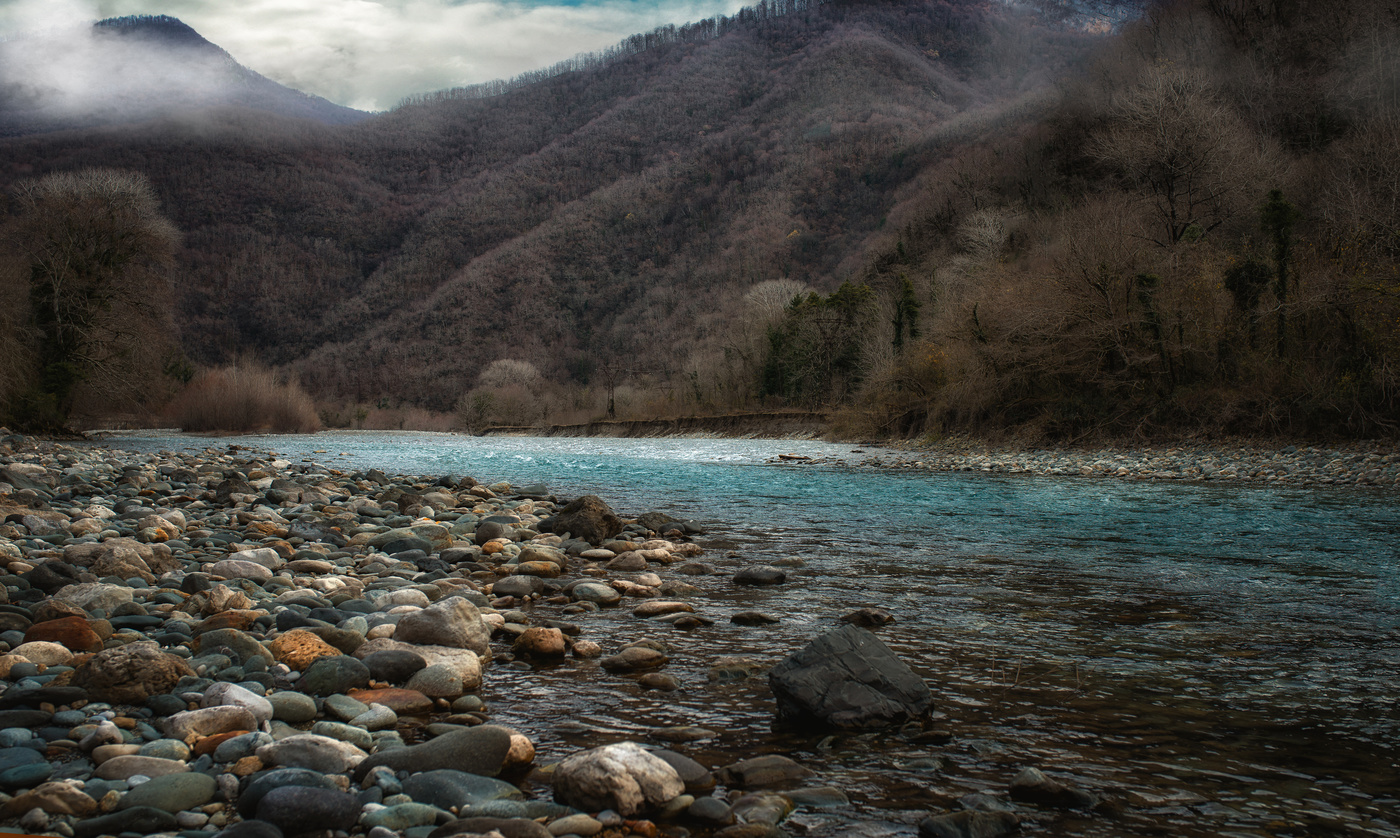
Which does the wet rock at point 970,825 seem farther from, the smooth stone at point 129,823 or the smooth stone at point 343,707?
the smooth stone at point 343,707

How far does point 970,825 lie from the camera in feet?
10.4

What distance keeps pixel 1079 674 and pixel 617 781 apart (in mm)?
3552

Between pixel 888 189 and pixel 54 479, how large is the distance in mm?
110652

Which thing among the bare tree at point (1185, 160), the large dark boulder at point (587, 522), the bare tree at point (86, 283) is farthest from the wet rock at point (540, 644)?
the bare tree at point (86, 283)

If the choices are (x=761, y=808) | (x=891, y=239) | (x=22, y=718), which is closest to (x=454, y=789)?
(x=761, y=808)

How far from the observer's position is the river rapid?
3.59 metres

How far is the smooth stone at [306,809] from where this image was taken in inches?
117

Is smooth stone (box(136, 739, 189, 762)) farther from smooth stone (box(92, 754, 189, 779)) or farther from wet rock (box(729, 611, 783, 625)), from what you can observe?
wet rock (box(729, 611, 783, 625))

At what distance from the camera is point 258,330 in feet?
465

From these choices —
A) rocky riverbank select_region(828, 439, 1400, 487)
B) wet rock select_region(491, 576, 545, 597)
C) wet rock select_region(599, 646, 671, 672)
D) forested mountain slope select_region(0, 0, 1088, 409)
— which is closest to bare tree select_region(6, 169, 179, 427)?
rocky riverbank select_region(828, 439, 1400, 487)

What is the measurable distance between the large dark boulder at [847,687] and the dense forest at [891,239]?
25261 millimetres

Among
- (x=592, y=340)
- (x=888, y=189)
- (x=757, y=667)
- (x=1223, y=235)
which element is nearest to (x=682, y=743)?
(x=757, y=667)

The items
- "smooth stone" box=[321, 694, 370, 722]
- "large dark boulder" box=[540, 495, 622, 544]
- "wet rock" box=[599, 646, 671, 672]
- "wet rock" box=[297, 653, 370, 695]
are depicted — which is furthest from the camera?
"large dark boulder" box=[540, 495, 622, 544]

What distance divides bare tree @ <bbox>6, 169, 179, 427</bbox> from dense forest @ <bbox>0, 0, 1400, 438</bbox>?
8866 mm
